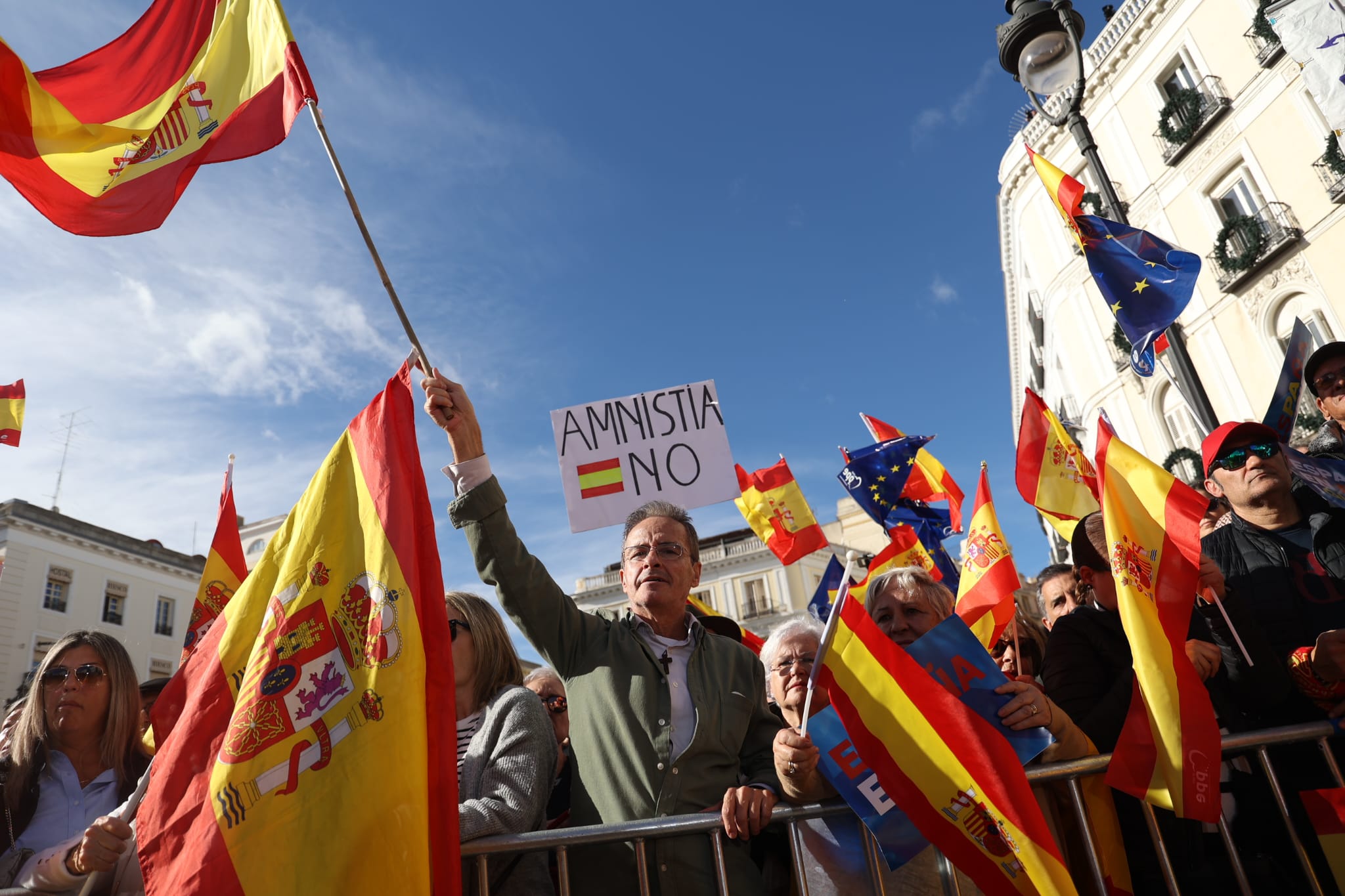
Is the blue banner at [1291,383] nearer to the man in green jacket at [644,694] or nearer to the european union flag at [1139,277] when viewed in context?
the european union flag at [1139,277]

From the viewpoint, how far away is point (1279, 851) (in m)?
2.58

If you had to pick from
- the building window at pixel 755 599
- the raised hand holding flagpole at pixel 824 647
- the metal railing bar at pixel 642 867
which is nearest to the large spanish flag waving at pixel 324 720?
the metal railing bar at pixel 642 867

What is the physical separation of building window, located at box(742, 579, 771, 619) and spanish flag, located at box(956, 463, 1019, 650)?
36.7 m

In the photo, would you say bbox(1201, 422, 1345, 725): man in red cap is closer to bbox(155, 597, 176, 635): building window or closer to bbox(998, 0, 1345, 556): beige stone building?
bbox(998, 0, 1345, 556): beige stone building

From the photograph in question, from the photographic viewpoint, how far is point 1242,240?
51.0 feet

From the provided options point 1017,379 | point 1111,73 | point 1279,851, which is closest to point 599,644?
point 1279,851

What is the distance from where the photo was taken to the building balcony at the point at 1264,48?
14719 millimetres

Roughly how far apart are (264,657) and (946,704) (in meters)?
1.82

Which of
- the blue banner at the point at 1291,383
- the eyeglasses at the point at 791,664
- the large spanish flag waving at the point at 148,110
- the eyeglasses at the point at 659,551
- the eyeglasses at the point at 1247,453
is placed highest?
the large spanish flag waving at the point at 148,110

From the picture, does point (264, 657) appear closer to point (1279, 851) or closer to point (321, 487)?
point (321, 487)

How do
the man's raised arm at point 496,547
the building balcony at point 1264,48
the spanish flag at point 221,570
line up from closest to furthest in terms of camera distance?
the man's raised arm at point 496,547
the spanish flag at point 221,570
the building balcony at point 1264,48

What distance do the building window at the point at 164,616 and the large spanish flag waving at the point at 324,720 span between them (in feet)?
110

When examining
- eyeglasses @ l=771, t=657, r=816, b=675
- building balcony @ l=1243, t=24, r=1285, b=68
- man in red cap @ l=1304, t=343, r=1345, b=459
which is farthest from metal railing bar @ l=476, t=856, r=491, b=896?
building balcony @ l=1243, t=24, r=1285, b=68

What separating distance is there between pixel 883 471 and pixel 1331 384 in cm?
A: 431
